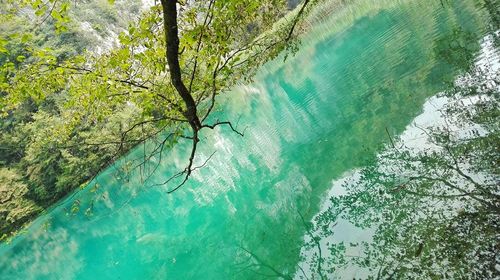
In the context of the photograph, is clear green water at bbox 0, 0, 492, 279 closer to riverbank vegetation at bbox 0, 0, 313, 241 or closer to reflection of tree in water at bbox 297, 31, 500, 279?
riverbank vegetation at bbox 0, 0, 313, 241

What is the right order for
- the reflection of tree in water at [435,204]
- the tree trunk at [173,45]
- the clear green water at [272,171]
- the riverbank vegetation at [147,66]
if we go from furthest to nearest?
the clear green water at [272,171]
the reflection of tree in water at [435,204]
the riverbank vegetation at [147,66]
the tree trunk at [173,45]

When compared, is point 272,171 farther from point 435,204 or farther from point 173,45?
point 173,45

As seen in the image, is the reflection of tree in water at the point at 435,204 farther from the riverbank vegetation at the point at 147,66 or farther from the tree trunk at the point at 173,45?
the tree trunk at the point at 173,45

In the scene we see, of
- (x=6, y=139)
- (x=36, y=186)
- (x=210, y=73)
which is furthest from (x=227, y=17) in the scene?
(x=6, y=139)

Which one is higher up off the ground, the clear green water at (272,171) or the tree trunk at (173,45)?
the clear green water at (272,171)

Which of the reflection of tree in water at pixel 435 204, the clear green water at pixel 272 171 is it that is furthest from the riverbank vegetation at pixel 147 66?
the reflection of tree in water at pixel 435 204

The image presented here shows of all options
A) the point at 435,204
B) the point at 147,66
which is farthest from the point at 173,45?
the point at 435,204

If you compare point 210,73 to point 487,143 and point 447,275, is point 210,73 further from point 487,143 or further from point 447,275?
point 487,143
